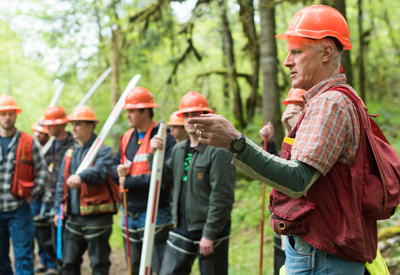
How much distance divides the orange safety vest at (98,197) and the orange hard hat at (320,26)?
→ 413cm

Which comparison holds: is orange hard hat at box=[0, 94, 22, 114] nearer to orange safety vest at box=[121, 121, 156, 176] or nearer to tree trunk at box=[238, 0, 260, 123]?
orange safety vest at box=[121, 121, 156, 176]

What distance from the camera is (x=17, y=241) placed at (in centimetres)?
619

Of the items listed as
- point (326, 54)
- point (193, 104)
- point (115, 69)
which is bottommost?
point (193, 104)

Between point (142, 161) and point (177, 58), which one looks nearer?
point (142, 161)

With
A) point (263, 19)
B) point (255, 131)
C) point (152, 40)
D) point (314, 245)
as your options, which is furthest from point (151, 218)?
point (152, 40)

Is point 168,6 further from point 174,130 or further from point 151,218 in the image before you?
point 151,218

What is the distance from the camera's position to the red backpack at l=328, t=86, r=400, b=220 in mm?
2002

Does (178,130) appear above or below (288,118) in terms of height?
below

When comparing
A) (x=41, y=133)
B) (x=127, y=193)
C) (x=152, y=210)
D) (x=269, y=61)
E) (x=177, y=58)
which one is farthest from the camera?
(x=177, y=58)

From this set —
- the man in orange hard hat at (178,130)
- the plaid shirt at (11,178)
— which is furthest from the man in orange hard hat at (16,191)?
the man in orange hard hat at (178,130)

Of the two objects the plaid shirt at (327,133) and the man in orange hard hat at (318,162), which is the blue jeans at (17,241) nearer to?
the man in orange hard hat at (318,162)

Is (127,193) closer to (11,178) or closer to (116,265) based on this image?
(11,178)

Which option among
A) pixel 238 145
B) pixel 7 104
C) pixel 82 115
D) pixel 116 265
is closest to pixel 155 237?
pixel 82 115

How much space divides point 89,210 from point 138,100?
1.62m
